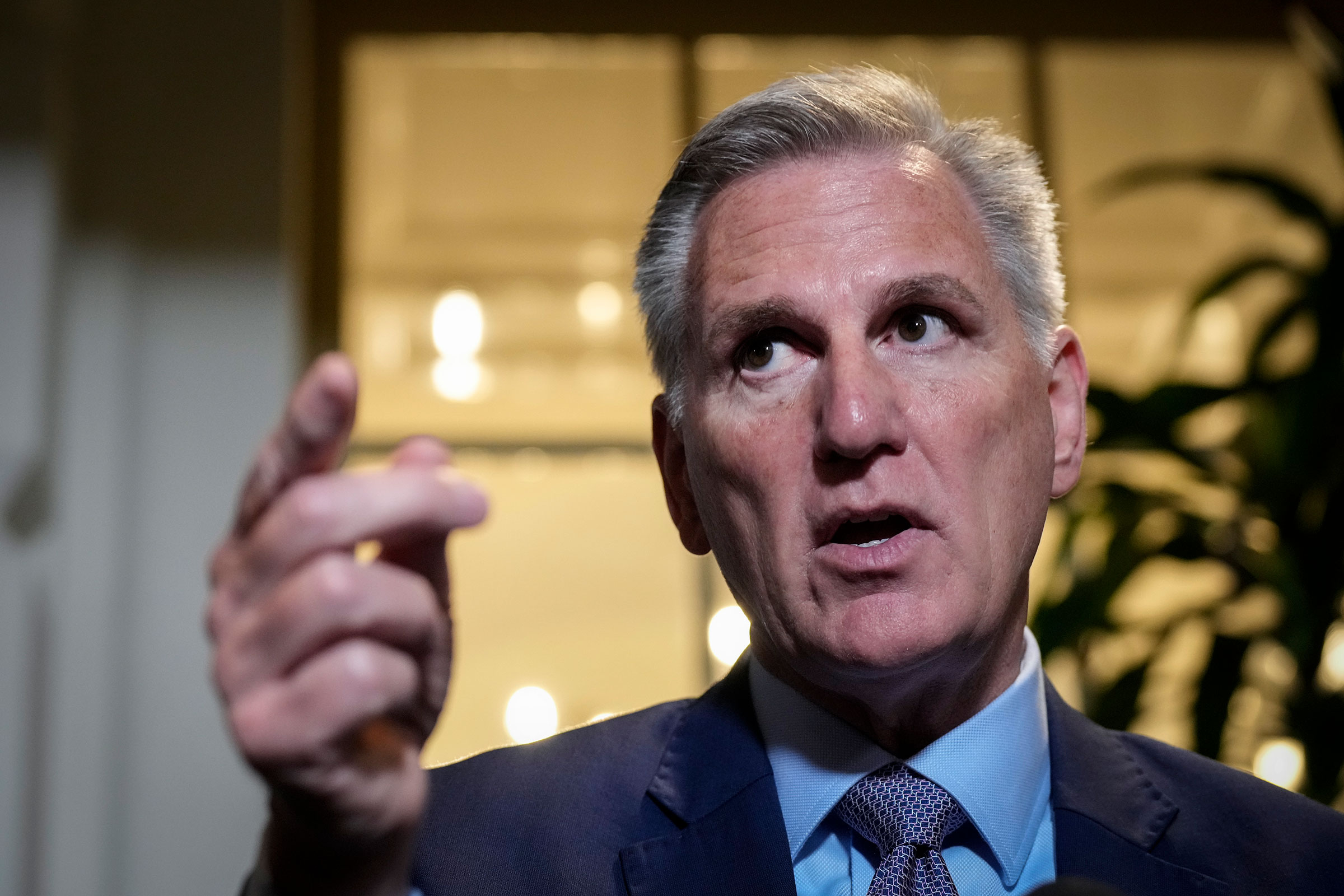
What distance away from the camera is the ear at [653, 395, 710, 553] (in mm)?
1339

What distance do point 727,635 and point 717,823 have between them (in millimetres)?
1537

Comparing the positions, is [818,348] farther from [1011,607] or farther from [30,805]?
[30,805]

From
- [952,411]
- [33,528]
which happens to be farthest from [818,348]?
[33,528]

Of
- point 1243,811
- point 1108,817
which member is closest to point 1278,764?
point 1243,811

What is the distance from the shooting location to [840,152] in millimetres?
1240

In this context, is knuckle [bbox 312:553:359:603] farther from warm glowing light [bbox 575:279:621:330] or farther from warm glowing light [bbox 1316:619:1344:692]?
warm glowing light [bbox 575:279:621:330]

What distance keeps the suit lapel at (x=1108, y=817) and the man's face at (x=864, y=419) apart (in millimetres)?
144

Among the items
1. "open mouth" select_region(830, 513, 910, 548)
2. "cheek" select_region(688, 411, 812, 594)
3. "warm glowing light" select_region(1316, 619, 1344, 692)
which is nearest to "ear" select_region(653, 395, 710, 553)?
"cheek" select_region(688, 411, 812, 594)

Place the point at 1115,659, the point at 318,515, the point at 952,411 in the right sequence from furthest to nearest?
1. the point at 1115,659
2. the point at 952,411
3. the point at 318,515

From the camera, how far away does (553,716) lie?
8.80 ft

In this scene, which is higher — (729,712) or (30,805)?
(729,712)

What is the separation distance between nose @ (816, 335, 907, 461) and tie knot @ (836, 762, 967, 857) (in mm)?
316

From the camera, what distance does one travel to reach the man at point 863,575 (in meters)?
1.08

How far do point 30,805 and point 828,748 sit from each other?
1594 millimetres
